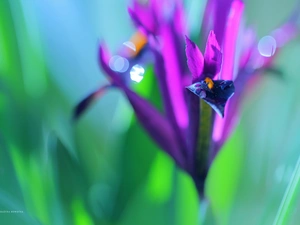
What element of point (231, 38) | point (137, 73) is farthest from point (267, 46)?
point (137, 73)

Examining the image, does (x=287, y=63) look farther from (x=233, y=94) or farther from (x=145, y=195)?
(x=145, y=195)

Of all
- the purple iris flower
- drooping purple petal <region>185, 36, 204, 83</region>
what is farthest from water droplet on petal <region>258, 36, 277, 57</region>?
drooping purple petal <region>185, 36, 204, 83</region>

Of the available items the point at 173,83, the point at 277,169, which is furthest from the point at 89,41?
the point at 277,169

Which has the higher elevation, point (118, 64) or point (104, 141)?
point (118, 64)

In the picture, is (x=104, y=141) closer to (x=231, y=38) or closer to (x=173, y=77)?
(x=173, y=77)

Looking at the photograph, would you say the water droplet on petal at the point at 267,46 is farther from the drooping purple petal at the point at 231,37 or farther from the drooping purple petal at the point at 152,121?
the drooping purple petal at the point at 152,121

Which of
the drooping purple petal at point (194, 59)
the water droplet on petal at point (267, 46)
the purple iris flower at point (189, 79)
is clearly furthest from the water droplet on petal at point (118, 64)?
the water droplet on petal at point (267, 46)

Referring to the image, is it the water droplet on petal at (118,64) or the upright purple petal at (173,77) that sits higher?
the water droplet on petal at (118,64)
